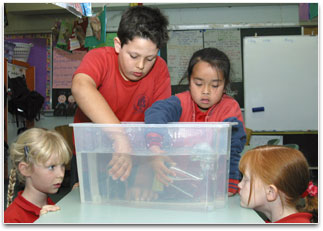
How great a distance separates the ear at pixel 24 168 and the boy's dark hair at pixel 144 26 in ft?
1.67

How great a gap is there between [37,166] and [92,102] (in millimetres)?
363

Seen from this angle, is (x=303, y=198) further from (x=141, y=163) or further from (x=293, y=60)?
(x=293, y=60)

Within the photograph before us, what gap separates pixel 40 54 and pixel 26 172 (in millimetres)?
3033

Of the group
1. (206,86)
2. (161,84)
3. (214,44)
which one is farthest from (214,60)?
(214,44)

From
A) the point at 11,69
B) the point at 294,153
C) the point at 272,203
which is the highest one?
the point at 11,69

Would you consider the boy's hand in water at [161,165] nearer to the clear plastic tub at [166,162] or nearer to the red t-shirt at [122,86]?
the clear plastic tub at [166,162]

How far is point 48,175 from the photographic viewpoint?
1041mm

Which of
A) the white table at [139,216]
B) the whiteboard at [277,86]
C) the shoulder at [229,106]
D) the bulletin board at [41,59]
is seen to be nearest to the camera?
the white table at [139,216]

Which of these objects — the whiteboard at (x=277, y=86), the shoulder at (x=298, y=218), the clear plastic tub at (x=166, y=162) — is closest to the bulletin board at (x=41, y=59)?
the whiteboard at (x=277, y=86)

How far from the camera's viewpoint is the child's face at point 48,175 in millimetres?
1038

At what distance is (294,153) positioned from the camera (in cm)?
86

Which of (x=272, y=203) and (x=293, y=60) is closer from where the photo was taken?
(x=272, y=203)

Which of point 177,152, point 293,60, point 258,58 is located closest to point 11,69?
point 258,58

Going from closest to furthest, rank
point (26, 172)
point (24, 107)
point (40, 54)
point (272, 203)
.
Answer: point (272, 203) < point (26, 172) < point (24, 107) < point (40, 54)
